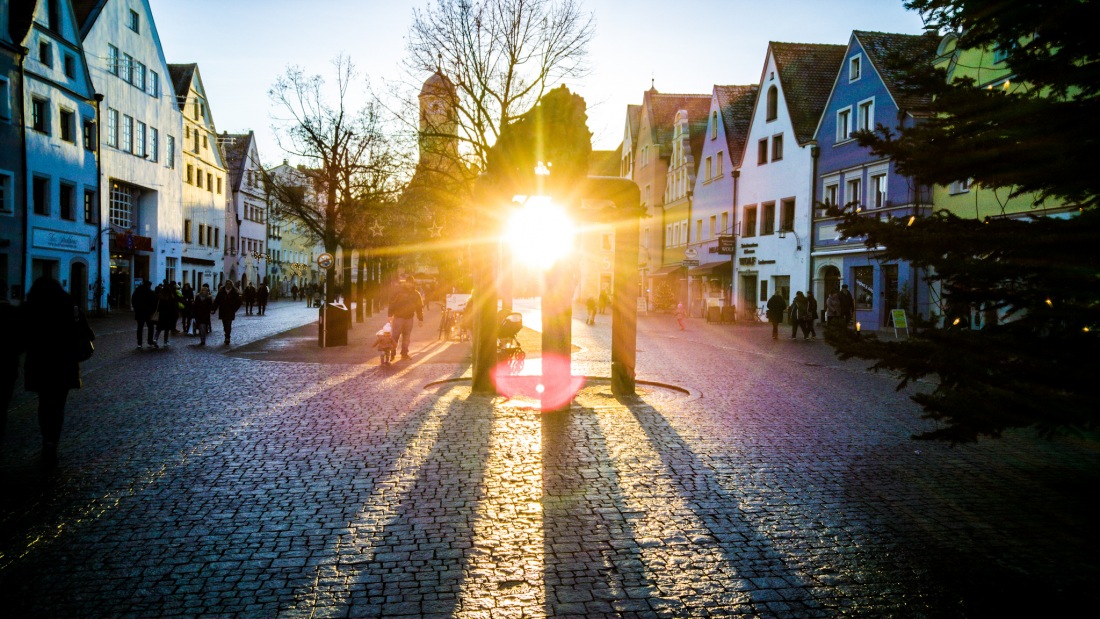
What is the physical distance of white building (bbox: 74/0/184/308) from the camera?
1686 inches

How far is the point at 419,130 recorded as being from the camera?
29938mm

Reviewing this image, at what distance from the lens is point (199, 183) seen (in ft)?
197

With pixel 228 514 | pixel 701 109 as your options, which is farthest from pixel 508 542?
pixel 701 109

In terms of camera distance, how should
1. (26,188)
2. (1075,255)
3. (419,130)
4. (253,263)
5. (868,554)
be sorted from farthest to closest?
(253,263), (26,188), (419,130), (868,554), (1075,255)

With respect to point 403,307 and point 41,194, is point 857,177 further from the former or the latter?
point 41,194

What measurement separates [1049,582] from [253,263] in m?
83.7

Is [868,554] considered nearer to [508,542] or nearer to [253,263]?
[508,542]

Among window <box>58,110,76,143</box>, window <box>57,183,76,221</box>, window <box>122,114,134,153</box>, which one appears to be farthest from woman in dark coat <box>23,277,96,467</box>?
window <box>122,114,134,153</box>

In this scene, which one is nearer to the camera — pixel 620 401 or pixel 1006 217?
pixel 1006 217

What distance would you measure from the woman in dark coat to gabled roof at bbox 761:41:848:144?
37.9 metres

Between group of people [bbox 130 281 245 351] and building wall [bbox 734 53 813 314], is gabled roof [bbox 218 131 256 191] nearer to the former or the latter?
building wall [bbox 734 53 813 314]

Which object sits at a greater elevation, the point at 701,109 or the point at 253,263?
the point at 701,109

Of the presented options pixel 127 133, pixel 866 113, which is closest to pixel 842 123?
pixel 866 113

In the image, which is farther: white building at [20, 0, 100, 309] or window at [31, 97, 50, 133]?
window at [31, 97, 50, 133]
